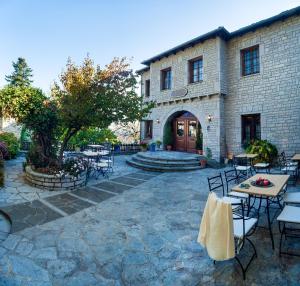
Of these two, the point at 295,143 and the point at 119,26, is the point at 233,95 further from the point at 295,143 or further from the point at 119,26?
the point at 119,26

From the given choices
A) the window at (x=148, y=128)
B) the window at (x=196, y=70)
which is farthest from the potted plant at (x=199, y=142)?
the window at (x=148, y=128)

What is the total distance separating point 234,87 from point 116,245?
10.3m

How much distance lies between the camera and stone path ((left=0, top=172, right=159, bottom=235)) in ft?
14.0

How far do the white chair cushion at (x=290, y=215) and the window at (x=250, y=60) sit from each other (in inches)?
357

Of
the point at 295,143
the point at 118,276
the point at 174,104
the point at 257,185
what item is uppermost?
the point at 174,104

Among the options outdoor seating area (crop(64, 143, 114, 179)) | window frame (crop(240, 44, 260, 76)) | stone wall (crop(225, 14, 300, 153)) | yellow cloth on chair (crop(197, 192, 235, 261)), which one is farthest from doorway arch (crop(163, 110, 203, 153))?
yellow cloth on chair (crop(197, 192, 235, 261))

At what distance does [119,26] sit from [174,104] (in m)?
5.54

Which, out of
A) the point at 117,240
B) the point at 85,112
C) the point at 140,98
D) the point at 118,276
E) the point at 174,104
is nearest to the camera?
the point at 118,276

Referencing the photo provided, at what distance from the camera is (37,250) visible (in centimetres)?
319

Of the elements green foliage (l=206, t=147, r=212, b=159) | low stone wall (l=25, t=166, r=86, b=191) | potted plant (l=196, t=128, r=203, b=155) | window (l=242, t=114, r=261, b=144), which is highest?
window (l=242, t=114, r=261, b=144)

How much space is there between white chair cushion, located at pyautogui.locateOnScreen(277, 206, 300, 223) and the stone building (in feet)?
23.6

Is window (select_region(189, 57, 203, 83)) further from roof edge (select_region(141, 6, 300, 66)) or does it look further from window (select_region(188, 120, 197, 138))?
window (select_region(188, 120, 197, 138))

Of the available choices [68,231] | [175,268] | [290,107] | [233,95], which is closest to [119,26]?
[233,95]

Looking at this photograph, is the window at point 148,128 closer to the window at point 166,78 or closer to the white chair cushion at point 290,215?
the window at point 166,78
